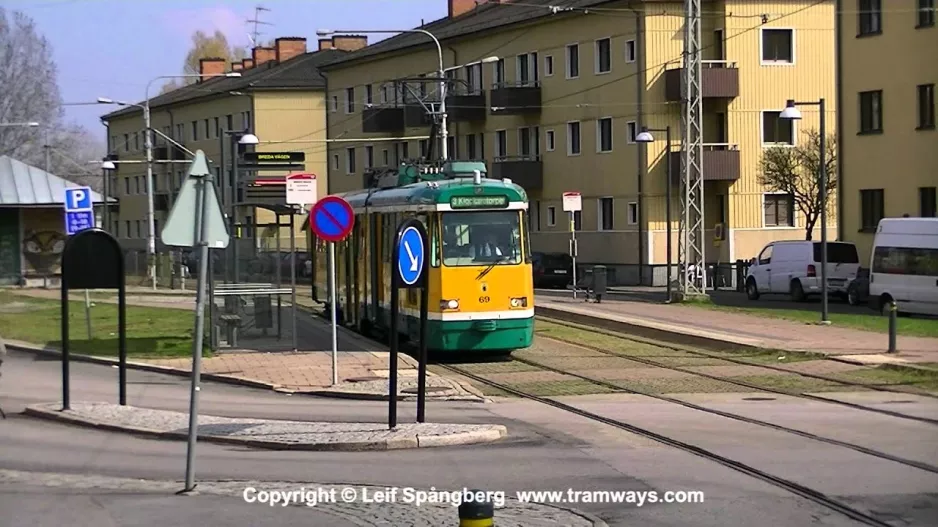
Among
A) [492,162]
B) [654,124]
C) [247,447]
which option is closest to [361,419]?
[247,447]

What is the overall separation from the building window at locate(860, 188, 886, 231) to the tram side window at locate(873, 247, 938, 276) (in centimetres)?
1017

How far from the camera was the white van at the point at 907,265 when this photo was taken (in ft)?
106

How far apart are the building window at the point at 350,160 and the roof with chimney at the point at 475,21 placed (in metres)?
5.05

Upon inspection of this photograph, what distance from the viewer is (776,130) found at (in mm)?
56656

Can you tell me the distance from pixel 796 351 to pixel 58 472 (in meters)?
15.0

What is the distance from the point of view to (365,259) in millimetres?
26828

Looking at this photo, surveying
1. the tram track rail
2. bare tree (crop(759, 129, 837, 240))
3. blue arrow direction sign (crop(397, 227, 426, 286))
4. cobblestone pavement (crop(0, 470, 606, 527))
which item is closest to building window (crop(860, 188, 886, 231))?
bare tree (crop(759, 129, 837, 240))

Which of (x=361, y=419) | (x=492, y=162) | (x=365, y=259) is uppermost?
(x=492, y=162)

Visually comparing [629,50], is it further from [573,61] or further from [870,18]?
[870,18]

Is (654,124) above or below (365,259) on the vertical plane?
above

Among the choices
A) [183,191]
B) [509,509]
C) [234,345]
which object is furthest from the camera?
[234,345]

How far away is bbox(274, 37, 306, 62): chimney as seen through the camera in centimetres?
9156

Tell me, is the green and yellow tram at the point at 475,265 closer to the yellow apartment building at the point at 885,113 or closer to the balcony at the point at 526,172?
the yellow apartment building at the point at 885,113

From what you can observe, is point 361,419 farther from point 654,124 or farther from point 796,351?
point 654,124
